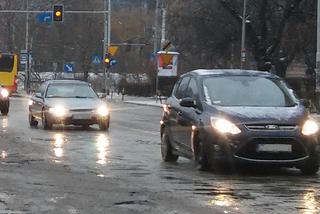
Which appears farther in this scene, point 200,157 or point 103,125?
point 103,125

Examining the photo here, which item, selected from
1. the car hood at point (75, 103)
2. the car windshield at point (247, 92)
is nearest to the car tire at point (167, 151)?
the car windshield at point (247, 92)

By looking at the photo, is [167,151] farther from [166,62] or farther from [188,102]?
[166,62]

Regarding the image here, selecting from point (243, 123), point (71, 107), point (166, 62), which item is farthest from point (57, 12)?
point (243, 123)

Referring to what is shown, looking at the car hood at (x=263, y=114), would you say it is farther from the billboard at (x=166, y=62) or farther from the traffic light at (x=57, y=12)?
the traffic light at (x=57, y=12)

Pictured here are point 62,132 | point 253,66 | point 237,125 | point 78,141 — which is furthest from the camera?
point 253,66

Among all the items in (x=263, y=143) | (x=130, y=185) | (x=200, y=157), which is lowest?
(x=130, y=185)

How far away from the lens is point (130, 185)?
399 inches

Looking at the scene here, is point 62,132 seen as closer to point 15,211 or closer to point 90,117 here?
point 90,117

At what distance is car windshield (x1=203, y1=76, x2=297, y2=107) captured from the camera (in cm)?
1175

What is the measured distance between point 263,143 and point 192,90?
6.82ft

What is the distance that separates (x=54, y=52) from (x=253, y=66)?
31306mm

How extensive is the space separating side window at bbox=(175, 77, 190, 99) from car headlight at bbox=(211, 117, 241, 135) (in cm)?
203

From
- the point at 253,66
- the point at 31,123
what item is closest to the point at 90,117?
the point at 31,123

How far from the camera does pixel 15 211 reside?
26.6 ft
